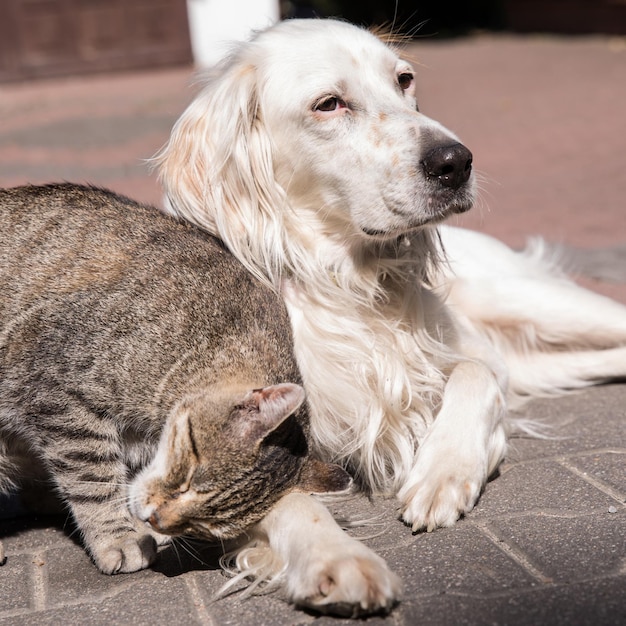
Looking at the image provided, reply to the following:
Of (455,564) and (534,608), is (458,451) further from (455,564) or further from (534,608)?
(534,608)

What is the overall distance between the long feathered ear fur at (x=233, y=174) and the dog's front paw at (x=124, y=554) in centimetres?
103

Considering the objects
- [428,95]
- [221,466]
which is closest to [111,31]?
[428,95]

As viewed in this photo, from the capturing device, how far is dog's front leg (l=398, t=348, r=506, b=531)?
293 cm

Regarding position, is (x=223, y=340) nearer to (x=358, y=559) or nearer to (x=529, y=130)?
(x=358, y=559)

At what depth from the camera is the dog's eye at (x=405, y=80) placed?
11.3 feet

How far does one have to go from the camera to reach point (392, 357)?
3.37 m

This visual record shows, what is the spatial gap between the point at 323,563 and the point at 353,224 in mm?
1253

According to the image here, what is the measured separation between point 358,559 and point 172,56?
47.7ft

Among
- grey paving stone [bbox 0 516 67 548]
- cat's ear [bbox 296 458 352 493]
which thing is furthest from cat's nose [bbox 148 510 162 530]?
grey paving stone [bbox 0 516 67 548]

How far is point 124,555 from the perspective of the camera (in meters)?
2.85

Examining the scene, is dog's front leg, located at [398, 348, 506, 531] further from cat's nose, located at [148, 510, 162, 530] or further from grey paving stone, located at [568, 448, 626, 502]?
cat's nose, located at [148, 510, 162, 530]

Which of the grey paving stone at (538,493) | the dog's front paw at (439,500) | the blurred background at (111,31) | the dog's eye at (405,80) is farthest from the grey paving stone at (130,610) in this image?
the blurred background at (111,31)

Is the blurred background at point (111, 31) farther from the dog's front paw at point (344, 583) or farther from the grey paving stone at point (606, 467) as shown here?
the dog's front paw at point (344, 583)

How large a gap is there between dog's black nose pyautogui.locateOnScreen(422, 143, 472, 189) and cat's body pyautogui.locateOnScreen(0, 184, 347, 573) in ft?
2.43
